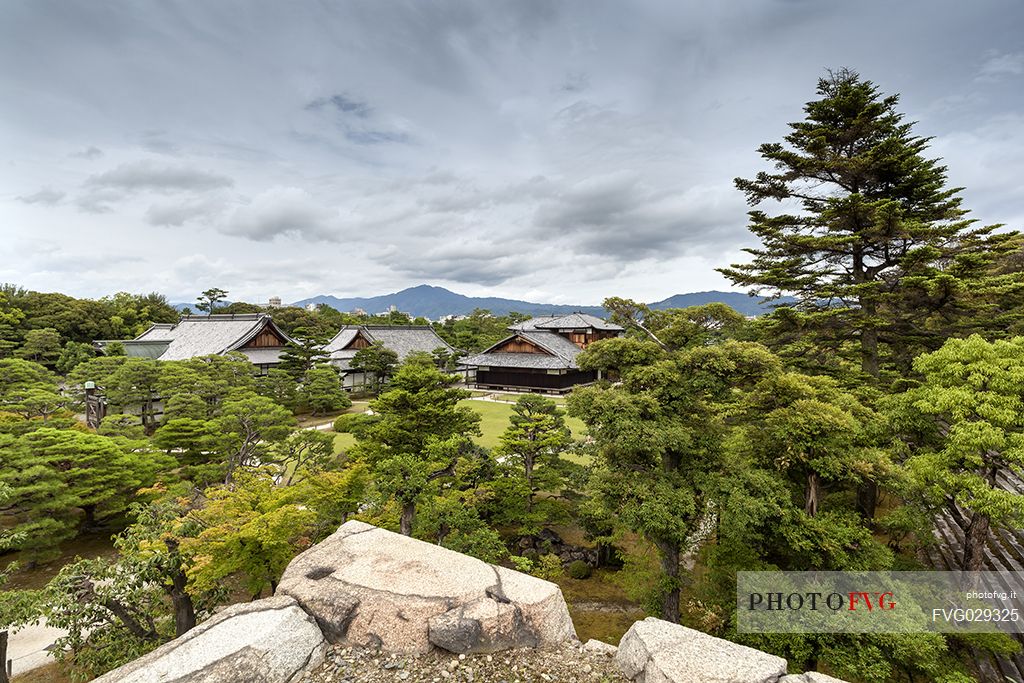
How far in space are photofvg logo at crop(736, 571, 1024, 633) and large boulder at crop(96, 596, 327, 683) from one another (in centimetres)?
711

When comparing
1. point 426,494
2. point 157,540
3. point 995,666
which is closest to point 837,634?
point 995,666

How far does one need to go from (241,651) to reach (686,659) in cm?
463

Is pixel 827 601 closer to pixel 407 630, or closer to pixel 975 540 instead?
pixel 975 540

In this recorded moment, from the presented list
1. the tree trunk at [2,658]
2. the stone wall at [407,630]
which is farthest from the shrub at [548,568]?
the tree trunk at [2,658]

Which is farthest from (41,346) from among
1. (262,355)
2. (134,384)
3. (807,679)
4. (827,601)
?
(827,601)

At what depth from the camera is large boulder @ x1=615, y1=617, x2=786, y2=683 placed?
411 cm

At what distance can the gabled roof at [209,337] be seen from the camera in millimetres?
30641

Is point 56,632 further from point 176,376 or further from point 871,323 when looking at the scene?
point 871,323

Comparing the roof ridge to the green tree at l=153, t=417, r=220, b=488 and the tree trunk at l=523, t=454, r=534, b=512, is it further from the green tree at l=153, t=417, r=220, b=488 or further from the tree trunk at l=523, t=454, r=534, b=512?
the tree trunk at l=523, t=454, r=534, b=512

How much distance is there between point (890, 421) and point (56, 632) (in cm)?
1777

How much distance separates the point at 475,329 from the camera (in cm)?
6188

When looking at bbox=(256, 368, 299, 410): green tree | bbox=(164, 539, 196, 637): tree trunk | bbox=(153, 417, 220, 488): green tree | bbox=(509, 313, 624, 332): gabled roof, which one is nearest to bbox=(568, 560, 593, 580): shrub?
bbox=(164, 539, 196, 637): tree trunk

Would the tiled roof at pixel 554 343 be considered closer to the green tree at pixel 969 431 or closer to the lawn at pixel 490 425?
the lawn at pixel 490 425

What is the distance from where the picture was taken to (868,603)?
6703 millimetres
